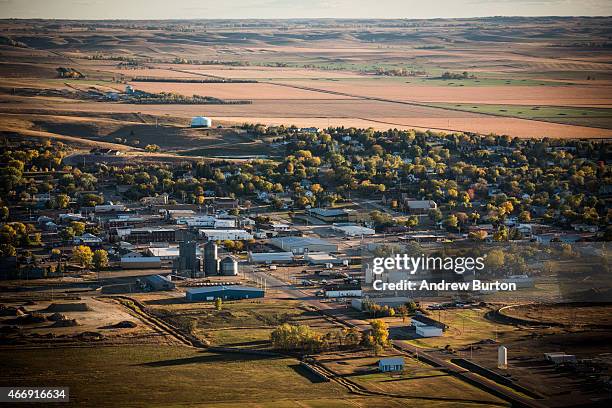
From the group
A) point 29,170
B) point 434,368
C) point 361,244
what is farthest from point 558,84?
point 434,368

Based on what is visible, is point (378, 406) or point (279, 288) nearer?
point (378, 406)

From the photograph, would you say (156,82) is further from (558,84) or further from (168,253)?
(168,253)

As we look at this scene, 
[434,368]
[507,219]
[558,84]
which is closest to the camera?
[434,368]

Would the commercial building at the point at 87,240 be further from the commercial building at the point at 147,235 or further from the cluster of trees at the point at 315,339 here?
the cluster of trees at the point at 315,339

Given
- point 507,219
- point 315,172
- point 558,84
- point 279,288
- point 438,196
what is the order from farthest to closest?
point 558,84, point 315,172, point 438,196, point 507,219, point 279,288

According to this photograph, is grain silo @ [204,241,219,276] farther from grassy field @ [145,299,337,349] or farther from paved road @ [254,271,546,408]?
grassy field @ [145,299,337,349]

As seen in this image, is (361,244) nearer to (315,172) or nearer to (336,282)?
(336,282)

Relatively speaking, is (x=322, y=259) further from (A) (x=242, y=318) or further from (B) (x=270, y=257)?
(A) (x=242, y=318)
